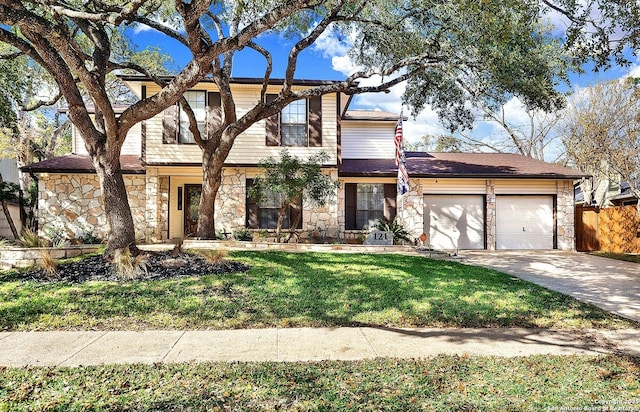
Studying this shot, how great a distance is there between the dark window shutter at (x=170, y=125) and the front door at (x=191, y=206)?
277 centimetres

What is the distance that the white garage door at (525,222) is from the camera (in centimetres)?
1586

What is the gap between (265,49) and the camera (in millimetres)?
12109

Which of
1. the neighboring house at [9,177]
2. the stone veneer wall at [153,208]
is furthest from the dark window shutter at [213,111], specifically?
the neighboring house at [9,177]

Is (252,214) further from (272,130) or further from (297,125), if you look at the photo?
(297,125)

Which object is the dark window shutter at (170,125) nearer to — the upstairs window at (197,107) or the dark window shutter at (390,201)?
the upstairs window at (197,107)

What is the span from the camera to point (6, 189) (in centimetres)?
1502

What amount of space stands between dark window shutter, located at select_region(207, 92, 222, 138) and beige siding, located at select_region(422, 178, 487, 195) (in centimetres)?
831

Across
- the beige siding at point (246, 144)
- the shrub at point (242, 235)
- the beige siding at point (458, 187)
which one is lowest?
the shrub at point (242, 235)

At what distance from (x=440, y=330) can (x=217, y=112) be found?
460 inches

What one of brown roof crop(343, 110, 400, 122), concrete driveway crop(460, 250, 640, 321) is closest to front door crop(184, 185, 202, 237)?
brown roof crop(343, 110, 400, 122)

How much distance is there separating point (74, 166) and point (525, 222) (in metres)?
17.1

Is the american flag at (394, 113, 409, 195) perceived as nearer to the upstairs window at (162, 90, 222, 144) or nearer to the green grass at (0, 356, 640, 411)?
the upstairs window at (162, 90, 222, 144)

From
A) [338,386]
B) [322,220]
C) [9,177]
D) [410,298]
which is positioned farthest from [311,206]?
[9,177]

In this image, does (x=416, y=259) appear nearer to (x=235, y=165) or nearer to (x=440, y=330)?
(x=440, y=330)
